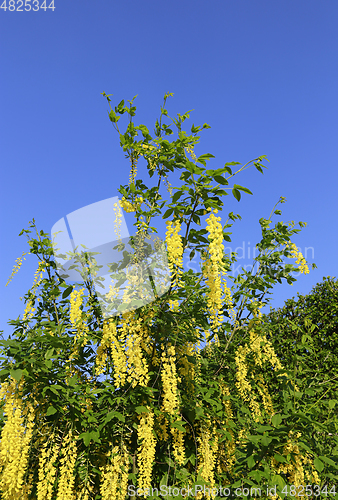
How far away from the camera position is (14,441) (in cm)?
315

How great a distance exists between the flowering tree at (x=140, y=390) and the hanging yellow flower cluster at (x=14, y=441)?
0.04 feet

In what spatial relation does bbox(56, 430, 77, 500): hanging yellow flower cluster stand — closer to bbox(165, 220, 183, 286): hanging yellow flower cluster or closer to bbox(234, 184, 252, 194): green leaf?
bbox(165, 220, 183, 286): hanging yellow flower cluster

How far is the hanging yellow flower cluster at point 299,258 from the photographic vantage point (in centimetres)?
485

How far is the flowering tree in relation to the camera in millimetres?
3135

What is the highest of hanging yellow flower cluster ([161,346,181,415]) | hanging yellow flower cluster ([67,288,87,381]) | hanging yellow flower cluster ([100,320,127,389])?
hanging yellow flower cluster ([67,288,87,381])

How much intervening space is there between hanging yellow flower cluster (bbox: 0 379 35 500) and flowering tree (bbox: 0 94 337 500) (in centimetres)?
1

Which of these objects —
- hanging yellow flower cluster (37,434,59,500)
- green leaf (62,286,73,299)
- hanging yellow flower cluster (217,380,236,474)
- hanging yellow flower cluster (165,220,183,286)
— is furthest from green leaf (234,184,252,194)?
hanging yellow flower cluster (37,434,59,500)

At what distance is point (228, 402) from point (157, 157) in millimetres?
3171

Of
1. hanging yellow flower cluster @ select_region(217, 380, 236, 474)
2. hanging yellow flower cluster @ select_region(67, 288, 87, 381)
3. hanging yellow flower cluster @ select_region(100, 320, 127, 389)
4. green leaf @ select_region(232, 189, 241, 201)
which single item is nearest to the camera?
hanging yellow flower cluster @ select_region(100, 320, 127, 389)

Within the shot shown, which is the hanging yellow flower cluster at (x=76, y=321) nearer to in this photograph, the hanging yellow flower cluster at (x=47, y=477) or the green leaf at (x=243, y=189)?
the hanging yellow flower cluster at (x=47, y=477)

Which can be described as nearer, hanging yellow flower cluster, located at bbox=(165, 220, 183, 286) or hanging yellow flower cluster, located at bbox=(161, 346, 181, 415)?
hanging yellow flower cluster, located at bbox=(161, 346, 181, 415)

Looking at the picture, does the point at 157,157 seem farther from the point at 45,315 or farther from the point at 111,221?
the point at 45,315

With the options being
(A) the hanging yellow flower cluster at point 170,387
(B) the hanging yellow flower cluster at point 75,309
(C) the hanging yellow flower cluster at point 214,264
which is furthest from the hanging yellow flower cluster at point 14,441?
(C) the hanging yellow flower cluster at point 214,264

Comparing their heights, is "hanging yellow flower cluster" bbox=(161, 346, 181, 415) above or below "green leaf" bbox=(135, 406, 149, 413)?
above
